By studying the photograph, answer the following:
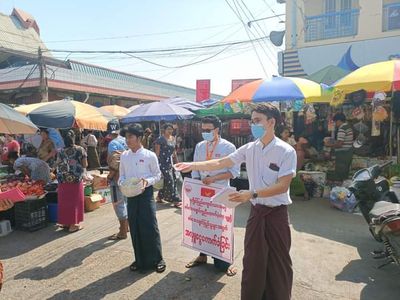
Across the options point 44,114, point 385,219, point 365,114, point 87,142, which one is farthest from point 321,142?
point 87,142

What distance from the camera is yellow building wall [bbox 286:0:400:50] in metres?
13.5

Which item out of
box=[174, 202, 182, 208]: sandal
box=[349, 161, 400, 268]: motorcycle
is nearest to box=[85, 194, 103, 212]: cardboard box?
box=[174, 202, 182, 208]: sandal

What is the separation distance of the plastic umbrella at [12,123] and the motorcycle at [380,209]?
15.2ft

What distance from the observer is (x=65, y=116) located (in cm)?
721

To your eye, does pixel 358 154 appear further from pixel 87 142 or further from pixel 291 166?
pixel 87 142

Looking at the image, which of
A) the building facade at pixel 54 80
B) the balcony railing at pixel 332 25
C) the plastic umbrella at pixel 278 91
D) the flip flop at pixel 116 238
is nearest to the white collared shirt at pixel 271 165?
the flip flop at pixel 116 238

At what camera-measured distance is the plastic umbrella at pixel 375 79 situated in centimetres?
588

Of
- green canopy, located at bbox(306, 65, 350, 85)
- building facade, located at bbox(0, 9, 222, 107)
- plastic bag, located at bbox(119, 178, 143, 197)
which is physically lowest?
plastic bag, located at bbox(119, 178, 143, 197)

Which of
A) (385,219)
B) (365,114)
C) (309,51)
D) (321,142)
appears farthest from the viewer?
(309,51)

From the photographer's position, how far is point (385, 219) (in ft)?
11.8

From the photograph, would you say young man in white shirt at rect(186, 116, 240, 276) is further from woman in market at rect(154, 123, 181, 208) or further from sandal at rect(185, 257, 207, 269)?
woman in market at rect(154, 123, 181, 208)

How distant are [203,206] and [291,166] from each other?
5.28 ft

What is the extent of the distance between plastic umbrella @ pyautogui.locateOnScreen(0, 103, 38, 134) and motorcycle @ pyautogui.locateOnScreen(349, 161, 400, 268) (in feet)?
15.2

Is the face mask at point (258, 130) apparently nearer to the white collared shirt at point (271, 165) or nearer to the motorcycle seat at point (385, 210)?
the white collared shirt at point (271, 165)
